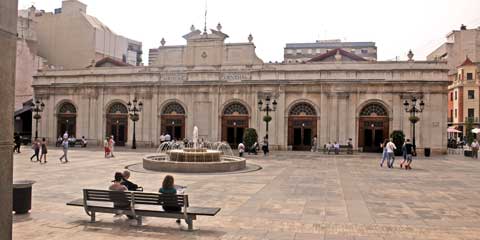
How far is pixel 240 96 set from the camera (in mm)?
39656

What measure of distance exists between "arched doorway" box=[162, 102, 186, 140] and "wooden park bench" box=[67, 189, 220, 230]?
105 feet

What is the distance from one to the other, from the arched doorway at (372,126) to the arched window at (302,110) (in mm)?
4553

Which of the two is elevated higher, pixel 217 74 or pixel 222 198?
pixel 217 74

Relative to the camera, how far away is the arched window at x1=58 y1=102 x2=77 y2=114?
45.0m

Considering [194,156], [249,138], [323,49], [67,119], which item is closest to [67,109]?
[67,119]

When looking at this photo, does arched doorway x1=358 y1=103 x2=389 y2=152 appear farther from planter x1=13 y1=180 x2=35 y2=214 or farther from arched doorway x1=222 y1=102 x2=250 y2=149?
planter x1=13 y1=180 x2=35 y2=214

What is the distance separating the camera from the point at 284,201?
1193 cm

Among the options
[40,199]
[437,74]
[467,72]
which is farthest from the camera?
[467,72]

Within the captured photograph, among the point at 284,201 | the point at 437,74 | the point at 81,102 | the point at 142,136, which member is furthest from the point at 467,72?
the point at 284,201

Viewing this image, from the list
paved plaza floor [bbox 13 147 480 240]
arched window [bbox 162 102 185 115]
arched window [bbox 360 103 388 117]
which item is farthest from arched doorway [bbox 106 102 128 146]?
paved plaza floor [bbox 13 147 480 240]

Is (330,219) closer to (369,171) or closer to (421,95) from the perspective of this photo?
(369,171)

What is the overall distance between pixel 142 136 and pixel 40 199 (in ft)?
100

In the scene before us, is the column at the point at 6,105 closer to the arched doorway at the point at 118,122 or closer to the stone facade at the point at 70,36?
the arched doorway at the point at 118,122

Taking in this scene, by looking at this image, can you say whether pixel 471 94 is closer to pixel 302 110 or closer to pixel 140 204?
pixel 302 110
